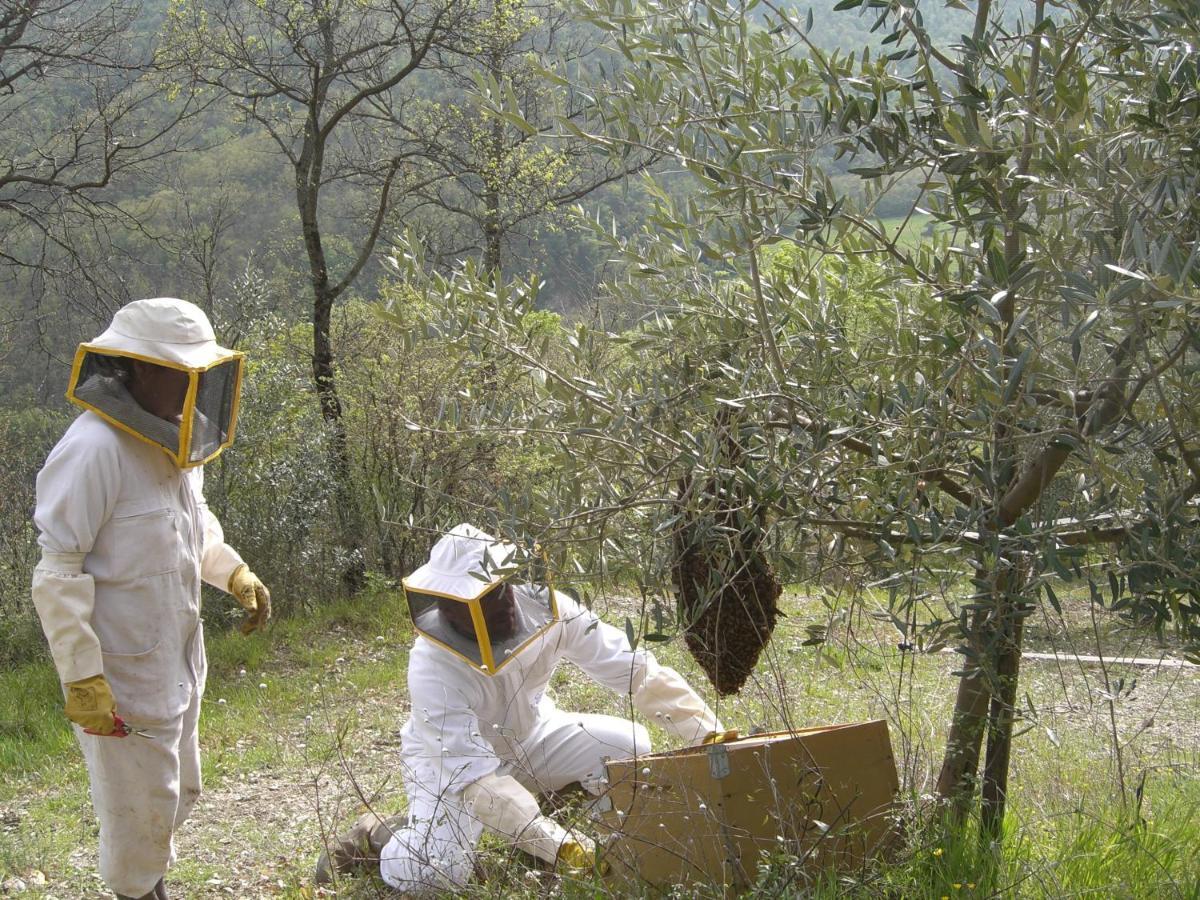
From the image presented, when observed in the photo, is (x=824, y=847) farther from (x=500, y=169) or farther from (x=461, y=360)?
(x=500, y=169)

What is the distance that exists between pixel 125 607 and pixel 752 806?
2349 mm

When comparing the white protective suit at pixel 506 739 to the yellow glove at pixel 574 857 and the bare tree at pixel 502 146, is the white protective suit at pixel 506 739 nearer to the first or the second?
the yellow glove at pixel 574 857

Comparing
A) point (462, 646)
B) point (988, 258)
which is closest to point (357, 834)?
point (462, 646)

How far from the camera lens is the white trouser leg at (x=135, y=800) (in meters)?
3.99

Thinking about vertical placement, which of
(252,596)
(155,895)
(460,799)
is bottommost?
(155,895)

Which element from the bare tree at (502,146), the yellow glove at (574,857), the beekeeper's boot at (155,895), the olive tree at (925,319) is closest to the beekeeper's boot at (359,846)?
the beekeeper's boot at (155,895)

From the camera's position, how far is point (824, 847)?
3154mm

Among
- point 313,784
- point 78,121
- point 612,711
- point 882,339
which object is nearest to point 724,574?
point 882,339

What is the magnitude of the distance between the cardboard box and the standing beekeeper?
5.84 ft

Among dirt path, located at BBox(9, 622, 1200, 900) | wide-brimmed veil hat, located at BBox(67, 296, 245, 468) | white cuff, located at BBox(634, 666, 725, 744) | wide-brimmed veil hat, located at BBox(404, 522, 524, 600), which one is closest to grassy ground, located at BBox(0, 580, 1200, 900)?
dirt path, located at BBox(9, 622, 1200, 900)

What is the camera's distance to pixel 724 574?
8.65ft

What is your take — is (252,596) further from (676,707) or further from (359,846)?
(676,707)

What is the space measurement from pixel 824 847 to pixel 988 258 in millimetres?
1807

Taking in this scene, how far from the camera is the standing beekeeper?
154 inches
